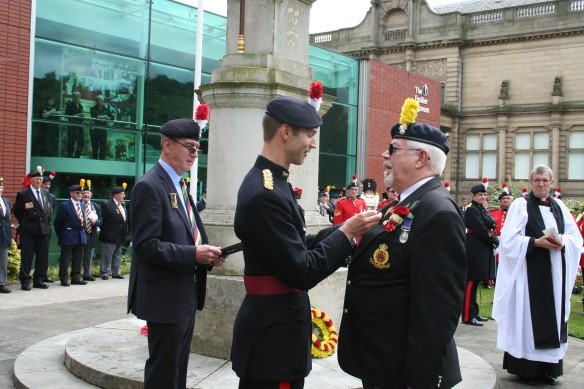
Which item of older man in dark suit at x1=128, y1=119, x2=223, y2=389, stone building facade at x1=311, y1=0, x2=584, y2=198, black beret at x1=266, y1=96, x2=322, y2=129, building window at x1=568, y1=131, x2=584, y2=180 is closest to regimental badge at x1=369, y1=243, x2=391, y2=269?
black beret at x1=266, y1=96, x2=322, y2=129

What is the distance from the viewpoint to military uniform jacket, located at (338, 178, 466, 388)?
2.80m

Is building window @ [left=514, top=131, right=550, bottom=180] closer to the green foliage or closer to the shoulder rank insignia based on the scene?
the green foliage

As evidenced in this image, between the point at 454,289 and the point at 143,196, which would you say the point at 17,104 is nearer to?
the point at 143,196

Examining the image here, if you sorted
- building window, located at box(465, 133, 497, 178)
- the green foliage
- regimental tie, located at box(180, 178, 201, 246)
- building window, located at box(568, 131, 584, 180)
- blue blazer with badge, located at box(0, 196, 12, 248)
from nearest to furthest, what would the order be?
regimental tie, located at box(180, 178, 201, 246) < the green foliage < blue blazer with badge, located at box(0, 196, 12, 248) < building window, located at box(568, 131, 584, 180) < building window, located at box(465, 133, 497, 178)

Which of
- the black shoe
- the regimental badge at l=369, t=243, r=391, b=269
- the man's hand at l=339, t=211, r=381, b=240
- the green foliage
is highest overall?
the man's hand at l=339, t=211, r=381, b=240

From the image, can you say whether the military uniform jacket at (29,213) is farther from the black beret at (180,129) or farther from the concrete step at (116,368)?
the black beret at (180,129)

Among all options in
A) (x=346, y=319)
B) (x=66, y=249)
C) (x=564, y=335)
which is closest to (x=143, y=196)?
(x=346, y=319)

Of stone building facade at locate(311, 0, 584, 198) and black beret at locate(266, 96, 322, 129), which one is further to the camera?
stone building facade at locate(311, 0, 584, 198)

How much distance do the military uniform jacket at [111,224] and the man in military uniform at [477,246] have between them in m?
7.40

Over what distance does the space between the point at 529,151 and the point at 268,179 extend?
130ft

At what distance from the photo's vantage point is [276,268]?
9.75ft

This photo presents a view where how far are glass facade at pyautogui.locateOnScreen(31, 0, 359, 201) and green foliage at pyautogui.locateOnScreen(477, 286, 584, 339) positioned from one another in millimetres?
8032

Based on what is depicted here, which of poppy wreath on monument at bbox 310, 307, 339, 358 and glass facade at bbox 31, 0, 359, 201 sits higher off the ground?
glass facade at bbox 31, 0, 359, 201

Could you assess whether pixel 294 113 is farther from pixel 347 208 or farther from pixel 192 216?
A: pixel 347 208
